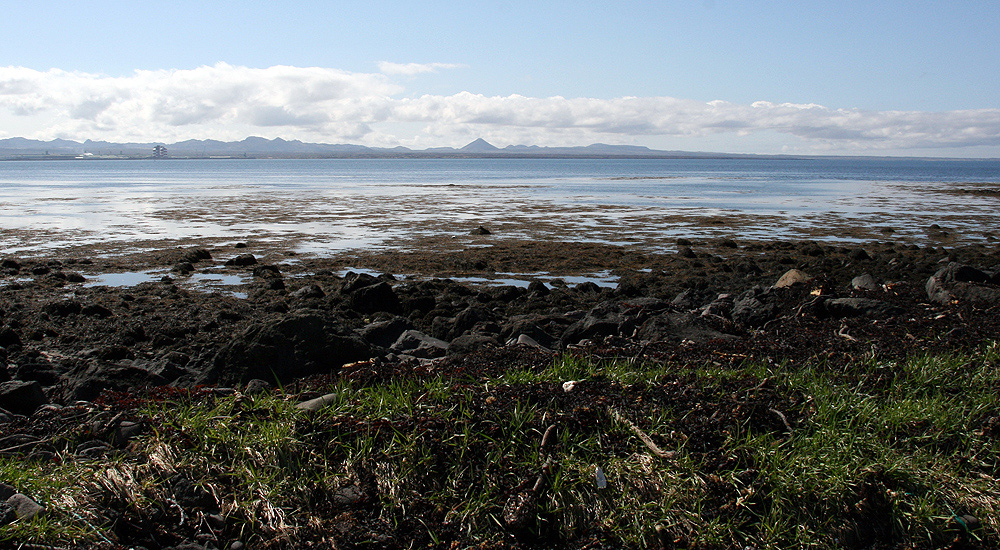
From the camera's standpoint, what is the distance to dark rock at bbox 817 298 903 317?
27.8 ft

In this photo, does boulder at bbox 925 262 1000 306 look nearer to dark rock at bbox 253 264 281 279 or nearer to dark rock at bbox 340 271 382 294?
dark rock at bbox 340 271 382 294

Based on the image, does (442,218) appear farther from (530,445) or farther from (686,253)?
(530,445)

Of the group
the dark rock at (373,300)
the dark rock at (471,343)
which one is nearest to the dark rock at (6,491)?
the dark rock at (471,343)

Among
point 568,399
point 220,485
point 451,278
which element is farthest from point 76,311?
point 568,399

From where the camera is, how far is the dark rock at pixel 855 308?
8.48 meters

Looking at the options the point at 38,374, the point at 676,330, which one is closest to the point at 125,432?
the point at 38,374

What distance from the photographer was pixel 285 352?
276 inches

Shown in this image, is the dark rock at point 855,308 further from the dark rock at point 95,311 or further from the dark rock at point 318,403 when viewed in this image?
the dark rock at point 95,311

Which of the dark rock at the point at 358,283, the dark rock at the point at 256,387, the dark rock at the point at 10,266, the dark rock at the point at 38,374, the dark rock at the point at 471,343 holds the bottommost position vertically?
the dark rock at the point at 10,266

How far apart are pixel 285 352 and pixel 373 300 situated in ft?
17.2

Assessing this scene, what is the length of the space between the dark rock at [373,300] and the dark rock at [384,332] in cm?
228

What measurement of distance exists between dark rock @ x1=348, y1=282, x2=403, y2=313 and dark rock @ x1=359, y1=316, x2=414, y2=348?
89.6 inches

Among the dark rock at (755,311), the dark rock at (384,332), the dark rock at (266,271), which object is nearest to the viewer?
the dark rock at (755,311)

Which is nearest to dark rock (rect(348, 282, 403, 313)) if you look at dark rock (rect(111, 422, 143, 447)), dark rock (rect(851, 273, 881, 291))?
dark rock (rect(111, 422, 143, 447))
